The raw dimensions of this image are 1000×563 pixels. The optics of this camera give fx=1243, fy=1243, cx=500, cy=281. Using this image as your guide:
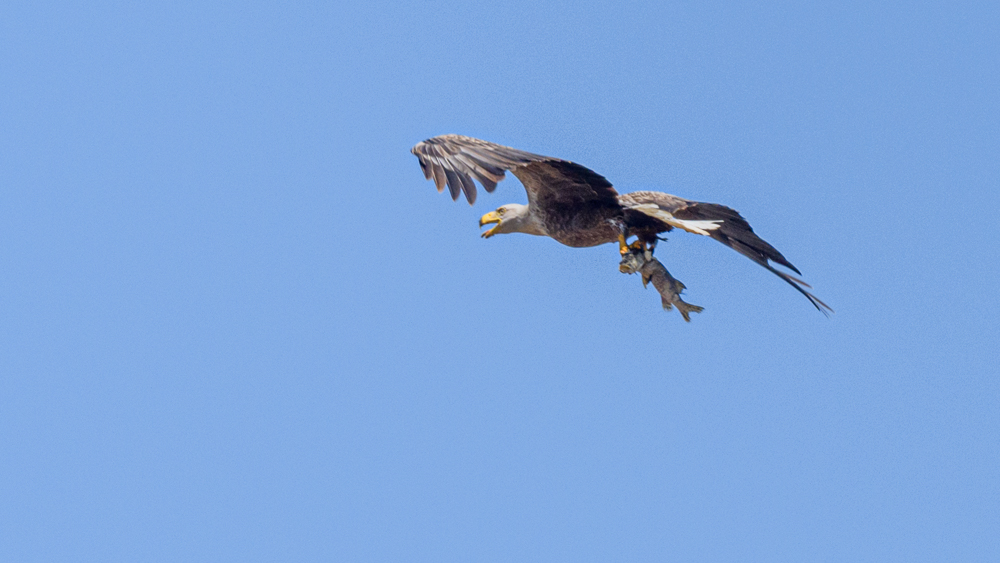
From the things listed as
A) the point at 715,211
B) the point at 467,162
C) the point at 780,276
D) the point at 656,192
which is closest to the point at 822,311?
the point at 780,276

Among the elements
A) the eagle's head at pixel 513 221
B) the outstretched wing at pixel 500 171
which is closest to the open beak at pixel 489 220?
the eagle's head at pixel 513 221

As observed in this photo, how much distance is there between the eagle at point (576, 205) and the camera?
36.7 feet

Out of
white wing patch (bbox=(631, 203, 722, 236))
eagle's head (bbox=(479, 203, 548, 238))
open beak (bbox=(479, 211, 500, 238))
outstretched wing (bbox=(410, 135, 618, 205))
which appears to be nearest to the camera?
white wing patch (bbox=(631, 203, 722, 236))

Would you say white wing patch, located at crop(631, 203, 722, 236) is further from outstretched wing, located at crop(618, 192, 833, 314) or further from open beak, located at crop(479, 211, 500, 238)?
open beak, located at crop(479, 211, 500, 238)

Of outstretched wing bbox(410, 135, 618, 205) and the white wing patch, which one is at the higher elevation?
outstretched wing bbox(410, 135, 618, 205)

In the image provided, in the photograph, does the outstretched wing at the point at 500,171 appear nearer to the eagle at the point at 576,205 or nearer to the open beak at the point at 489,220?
the eagle at the point at 576,205

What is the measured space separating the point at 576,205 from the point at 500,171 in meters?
1.23

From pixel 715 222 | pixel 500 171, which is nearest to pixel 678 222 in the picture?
pixel 715 222

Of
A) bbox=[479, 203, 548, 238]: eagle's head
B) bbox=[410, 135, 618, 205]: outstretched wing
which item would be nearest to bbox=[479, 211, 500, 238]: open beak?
bbox=[479, 203, 548, 238]: eagle's head

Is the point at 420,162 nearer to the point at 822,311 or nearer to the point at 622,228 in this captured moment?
the point at 622,228

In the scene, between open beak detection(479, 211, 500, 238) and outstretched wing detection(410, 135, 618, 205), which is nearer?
outstretched wing detection(410, 135, 618, 205)

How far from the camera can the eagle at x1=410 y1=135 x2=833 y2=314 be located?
1117cm

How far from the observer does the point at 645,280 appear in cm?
1207

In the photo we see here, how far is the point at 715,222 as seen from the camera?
1149cm
